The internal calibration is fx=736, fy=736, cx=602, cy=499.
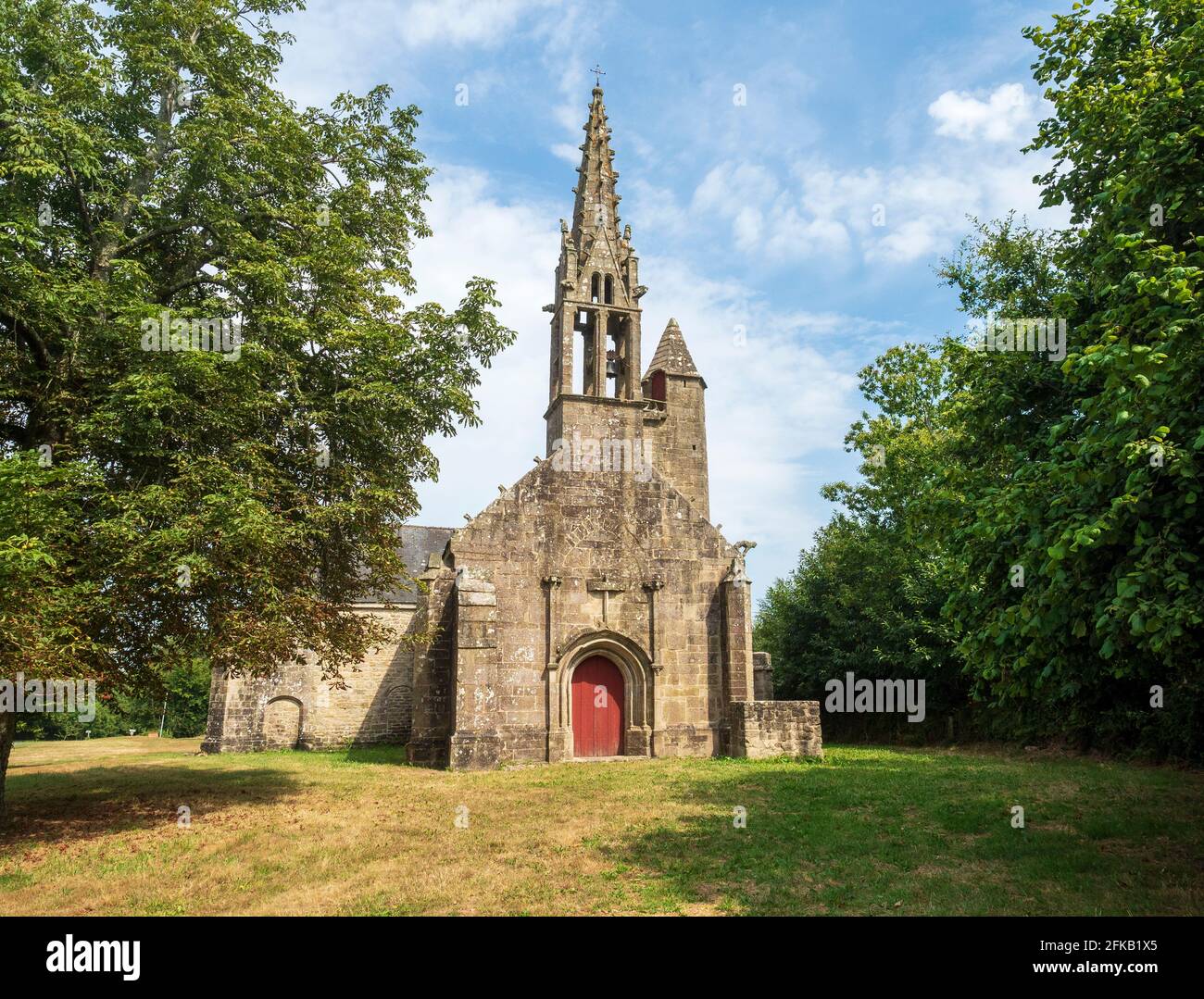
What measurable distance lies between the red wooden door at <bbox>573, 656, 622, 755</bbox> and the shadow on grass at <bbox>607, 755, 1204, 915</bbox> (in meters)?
4.98

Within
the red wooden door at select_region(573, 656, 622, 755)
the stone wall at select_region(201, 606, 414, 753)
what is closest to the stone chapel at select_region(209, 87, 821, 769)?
the red wooden door at select_region(573, 656, 622, 755)

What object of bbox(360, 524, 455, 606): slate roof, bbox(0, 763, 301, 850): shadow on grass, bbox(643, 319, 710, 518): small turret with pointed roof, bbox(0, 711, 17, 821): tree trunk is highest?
bbox(643, 319, 710, 518): small turret with pointed roof

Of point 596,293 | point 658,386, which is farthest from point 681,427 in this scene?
point 596,293

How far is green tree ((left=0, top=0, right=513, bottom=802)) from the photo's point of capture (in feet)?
32.8

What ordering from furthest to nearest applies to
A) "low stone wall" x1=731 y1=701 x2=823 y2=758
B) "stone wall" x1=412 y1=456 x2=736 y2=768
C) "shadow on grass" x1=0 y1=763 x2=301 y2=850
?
"low stone wall" x1=731 y1=701 x2=823 y2=758 < "stone wall" x1=412 y1=456 x2=736 y2=768 < "shadow on grass" x1=0 y1=763 x2=301 y2=850

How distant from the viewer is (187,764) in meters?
21.4

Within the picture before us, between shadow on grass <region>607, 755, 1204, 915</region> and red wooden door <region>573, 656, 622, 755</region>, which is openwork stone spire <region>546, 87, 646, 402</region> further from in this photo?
shadow on grass <region>607, 755, 1204, 915</region>

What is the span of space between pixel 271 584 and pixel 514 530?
8.56 metres

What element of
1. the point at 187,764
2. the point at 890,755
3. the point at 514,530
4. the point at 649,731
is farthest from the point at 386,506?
the point at 890,755

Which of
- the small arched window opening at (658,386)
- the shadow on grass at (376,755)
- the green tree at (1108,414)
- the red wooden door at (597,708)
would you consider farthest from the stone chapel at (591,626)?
the green tree at (1108,414)

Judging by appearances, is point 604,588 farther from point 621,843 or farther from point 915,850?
point 915,850

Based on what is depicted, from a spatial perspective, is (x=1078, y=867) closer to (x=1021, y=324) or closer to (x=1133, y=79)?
(x=1021, y=324)

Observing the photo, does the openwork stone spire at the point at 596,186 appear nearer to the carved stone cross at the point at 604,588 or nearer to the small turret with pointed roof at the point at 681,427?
the small turret with pointed roof at the point at 681,427

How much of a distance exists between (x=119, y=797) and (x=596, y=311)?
17.8 meters
